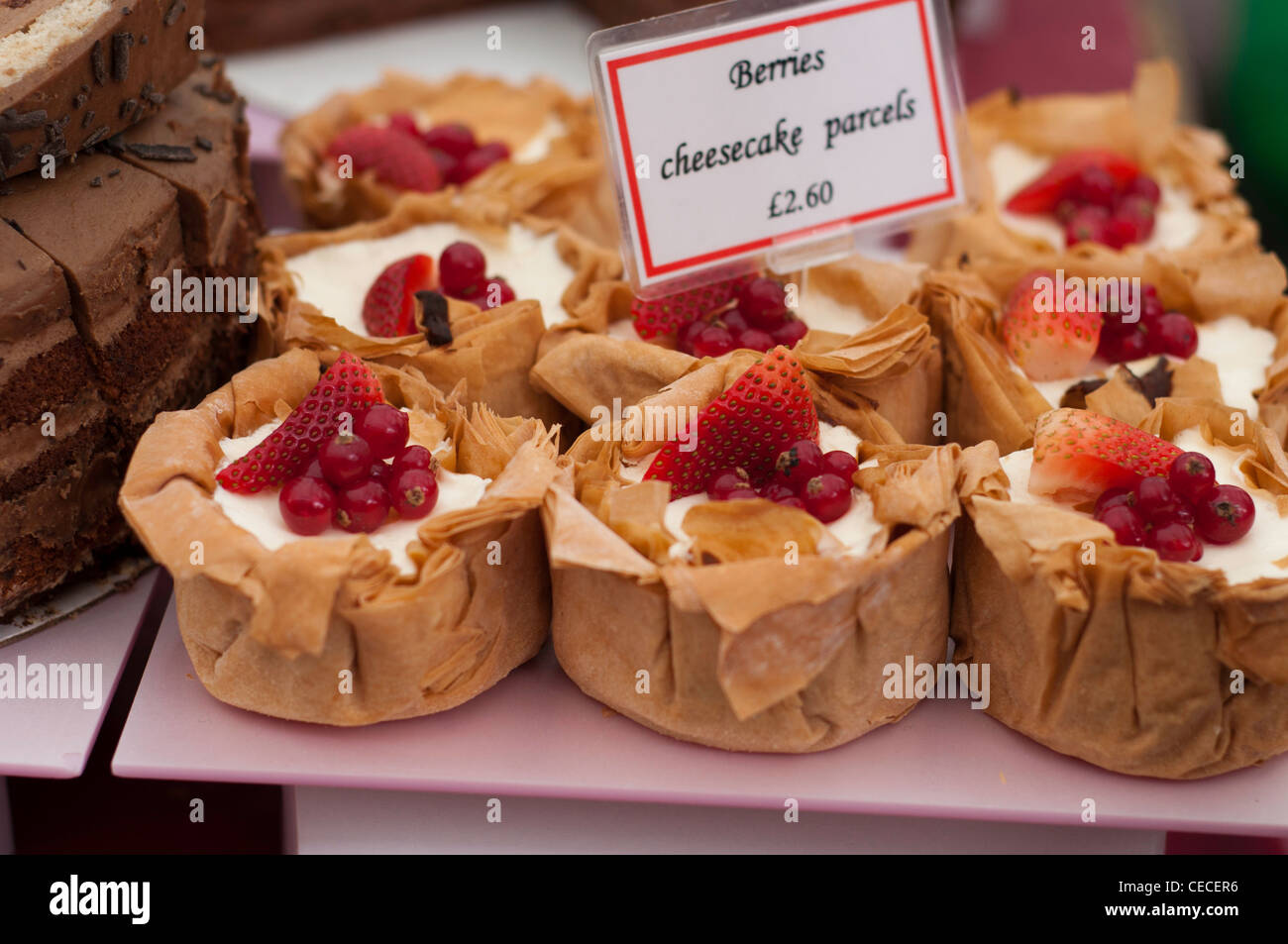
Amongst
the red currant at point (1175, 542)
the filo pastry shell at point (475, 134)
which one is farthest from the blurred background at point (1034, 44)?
the red currant at point (1175, 542)

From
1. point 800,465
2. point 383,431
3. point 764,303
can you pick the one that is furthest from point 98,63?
point 800,465

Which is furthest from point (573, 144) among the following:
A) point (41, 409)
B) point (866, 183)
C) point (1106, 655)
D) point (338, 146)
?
point (1106, 655)

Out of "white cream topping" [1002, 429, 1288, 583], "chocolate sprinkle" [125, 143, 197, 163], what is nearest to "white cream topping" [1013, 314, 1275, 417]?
"white cream topping" [1002, 429, 1288, 583]

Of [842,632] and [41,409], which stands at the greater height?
[41,409]

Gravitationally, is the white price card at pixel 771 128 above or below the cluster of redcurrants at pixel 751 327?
above

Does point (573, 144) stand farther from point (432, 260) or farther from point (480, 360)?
point (480, 360)

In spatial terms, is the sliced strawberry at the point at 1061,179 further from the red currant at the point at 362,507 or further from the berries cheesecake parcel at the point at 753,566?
the red currant at the point at 362,507
